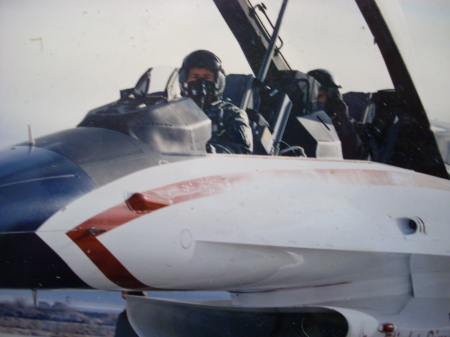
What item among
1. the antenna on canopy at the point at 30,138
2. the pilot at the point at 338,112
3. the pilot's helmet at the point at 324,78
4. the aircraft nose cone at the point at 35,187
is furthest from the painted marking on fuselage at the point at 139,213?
the pilot's helmet at the point at 324,78

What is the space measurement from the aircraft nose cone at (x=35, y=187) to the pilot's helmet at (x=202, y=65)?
877 millimetres

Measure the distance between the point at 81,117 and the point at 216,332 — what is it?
204 centimetres

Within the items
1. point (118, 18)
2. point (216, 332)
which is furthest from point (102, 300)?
point (118, 18)

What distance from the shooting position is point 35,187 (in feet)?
9.06

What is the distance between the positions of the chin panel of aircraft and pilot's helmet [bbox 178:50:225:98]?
0.10 meters

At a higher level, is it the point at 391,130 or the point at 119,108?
the point at 119,108

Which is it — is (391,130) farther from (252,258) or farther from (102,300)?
(102,300)

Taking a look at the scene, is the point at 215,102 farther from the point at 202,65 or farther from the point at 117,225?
the point at 117,225

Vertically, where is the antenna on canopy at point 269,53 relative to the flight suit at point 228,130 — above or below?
above

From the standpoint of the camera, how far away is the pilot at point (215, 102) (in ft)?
11.1

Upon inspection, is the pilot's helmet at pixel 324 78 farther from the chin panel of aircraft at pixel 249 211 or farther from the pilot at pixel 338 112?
the chin panel of aircraft at pixel 249 211

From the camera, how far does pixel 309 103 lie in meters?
4.18

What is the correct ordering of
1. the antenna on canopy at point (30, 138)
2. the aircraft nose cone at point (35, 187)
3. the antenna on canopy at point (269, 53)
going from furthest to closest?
the antenna on canopy at point (269, 53) < the antenna on canopy at point (30, 138) < the aircraft nose cone at point (35, 187)

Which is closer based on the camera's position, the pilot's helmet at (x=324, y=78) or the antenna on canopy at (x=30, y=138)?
the antenna on canopy at (x=30, y=138)
